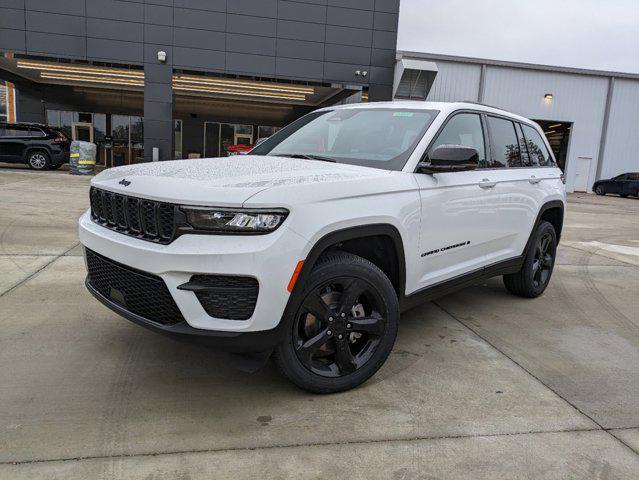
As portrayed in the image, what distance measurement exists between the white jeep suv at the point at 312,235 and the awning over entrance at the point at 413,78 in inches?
701

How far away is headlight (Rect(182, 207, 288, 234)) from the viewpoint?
2473mm

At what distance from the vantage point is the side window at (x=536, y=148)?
197 inches

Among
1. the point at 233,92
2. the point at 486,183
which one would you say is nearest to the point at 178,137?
the point at 233,92

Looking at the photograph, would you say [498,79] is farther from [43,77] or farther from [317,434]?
[317,434]

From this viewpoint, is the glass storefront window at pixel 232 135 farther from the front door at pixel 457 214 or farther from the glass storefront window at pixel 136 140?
the front door at pixel 457 214

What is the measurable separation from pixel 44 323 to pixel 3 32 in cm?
2035

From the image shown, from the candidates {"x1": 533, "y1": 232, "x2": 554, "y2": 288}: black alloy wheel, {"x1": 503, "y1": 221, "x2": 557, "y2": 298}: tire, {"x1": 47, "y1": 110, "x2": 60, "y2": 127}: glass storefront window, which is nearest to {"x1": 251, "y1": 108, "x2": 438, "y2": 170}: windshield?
{"x1": 503, "y1": 221, "x2": 557, "y2": 298}: tire

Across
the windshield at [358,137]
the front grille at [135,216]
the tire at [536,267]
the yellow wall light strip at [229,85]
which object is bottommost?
the tire at [536,267]

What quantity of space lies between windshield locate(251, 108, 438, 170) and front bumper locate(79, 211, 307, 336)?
115cm

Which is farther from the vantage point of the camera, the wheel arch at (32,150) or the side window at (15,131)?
the wheel arch at (32,150)

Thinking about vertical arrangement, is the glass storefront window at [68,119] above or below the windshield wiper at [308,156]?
above

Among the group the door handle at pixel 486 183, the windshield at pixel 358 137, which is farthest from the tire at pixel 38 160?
the door handle at pixel 486 183

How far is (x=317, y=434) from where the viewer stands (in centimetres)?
259

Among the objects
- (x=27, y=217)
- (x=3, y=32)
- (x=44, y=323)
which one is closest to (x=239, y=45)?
(x=3, y=32)
